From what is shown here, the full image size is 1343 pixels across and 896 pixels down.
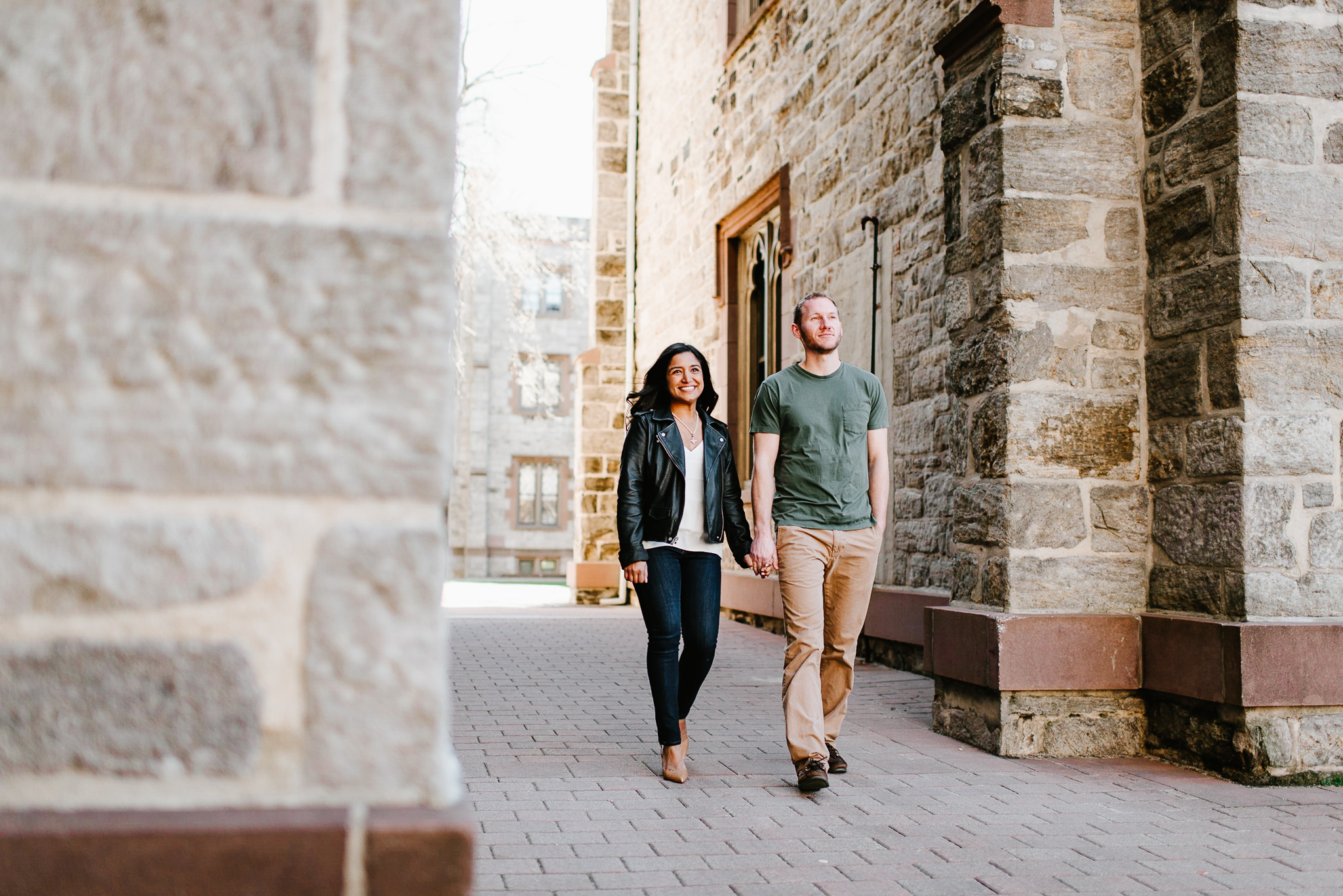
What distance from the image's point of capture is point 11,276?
1.39 meters

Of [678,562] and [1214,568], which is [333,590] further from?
[1214,568]

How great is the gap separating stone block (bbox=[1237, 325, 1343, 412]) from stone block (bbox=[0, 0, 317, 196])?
434 cm

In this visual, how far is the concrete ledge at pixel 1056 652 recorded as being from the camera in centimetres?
519

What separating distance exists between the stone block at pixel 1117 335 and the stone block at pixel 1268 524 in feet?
3.07

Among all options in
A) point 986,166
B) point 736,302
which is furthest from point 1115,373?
point 736,302

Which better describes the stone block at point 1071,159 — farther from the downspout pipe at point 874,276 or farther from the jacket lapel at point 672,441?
the downspout pipe at point 874,276

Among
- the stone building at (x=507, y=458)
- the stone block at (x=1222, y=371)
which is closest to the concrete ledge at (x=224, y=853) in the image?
the stone block at (x=1222, y=371)

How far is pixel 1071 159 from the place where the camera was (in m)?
5.44

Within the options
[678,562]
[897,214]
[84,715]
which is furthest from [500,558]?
[84,715]

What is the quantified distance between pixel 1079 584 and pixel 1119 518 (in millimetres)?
348

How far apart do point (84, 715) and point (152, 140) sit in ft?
2.17

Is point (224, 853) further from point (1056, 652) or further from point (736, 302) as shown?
point (736, 302)

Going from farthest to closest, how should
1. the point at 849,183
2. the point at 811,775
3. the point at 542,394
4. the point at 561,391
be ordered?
the point at 561,391
the point at 542,394
the point at 849,183
the point at 811,775

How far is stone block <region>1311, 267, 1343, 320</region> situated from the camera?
490 centimetres
